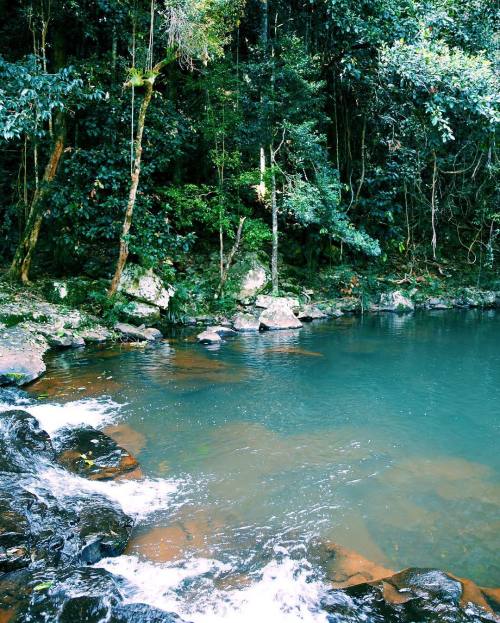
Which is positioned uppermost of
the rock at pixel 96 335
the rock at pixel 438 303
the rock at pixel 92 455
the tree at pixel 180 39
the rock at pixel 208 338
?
the tree at pixel 180 39

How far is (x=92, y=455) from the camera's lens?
16.1 ft

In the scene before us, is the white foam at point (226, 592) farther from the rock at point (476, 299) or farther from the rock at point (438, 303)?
the rock at point (476, 299)

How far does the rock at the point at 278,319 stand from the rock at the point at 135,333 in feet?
10.4

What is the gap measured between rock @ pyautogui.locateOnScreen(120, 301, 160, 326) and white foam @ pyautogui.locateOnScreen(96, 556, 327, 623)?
8.93 metres

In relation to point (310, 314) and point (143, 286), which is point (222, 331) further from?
point (310, 314)

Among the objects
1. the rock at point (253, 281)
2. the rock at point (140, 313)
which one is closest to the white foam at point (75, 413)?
the rock at point (140, 313)

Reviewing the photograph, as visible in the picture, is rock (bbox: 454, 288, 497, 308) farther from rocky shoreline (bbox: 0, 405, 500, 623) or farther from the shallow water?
rocky shoreline (bbox: 0, 405, 500, 623)

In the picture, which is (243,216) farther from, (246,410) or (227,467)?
(227,467)

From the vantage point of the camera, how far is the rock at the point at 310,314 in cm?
1450

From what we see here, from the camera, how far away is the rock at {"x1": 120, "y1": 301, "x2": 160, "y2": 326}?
1197 cm

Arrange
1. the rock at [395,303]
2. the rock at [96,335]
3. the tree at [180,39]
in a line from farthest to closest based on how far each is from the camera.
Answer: the rock at [395,303]
the rock at [96,335]
the tree at [180,39]

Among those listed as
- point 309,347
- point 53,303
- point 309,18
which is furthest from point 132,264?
point 309,18

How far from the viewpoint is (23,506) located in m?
3.68

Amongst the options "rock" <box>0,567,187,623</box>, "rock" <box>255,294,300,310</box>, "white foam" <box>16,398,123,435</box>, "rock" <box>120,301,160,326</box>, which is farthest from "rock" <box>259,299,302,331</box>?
"rock" <box>0,567,187,623</box>
